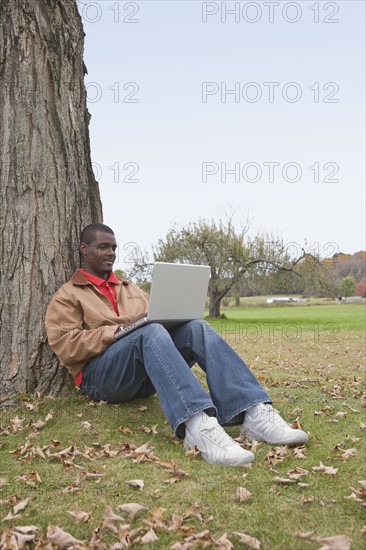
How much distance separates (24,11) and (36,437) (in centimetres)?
369

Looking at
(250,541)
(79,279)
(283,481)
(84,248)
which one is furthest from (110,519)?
(84,248)

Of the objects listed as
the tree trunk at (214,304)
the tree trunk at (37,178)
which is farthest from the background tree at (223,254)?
the tree trunk at (37,178)

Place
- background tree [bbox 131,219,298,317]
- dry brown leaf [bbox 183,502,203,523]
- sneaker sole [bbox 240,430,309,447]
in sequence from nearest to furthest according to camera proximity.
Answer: dry brown leaf [bbox 183,502,203,523]
sneaker sole [bbox 240,430,309,447]
background tree [bbox 131,219,298,317]

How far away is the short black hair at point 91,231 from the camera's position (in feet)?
16.8

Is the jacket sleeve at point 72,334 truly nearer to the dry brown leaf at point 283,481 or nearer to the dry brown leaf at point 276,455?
the dry brown leaf at point 276,455

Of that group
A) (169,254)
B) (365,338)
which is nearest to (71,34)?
(365,338)

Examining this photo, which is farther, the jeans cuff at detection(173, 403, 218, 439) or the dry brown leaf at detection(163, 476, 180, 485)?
the jeans cuff at detection(173, 403, 218, 439)

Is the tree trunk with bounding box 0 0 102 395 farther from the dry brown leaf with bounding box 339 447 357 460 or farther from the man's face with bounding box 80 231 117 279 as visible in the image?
the dry brown leaf with bounding box 339 447 357 460

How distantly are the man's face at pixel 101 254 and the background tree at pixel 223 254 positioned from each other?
80.3ft

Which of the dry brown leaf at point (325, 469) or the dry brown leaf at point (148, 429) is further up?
the dry brown leaf at point (148, 429)

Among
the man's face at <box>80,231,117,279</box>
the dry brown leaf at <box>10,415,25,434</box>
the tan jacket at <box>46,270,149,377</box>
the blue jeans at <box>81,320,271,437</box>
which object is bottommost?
the dry brown leaf at <box>10,415,25,434</box>

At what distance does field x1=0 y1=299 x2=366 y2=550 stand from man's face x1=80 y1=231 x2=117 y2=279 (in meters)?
1.09

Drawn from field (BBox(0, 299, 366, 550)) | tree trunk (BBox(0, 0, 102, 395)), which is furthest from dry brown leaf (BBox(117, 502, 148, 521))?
tree trunk (BBox(0, 0, 102, 395))

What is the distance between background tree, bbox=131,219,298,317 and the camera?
30453mm
